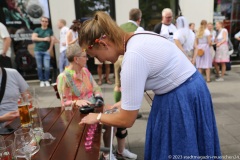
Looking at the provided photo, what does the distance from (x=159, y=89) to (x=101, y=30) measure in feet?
1.59

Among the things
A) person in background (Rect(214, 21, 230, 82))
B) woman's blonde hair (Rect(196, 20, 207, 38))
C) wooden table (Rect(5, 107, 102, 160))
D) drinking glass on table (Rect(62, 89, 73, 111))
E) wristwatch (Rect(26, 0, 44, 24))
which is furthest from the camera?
wristwatch (Rect(26, 0, 44, 24))

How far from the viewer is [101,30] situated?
1.30m

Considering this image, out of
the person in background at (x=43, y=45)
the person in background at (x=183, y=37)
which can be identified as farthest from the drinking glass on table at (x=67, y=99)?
the person in background at (x=43, y=45)

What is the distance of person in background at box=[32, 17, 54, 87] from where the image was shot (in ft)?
21.3

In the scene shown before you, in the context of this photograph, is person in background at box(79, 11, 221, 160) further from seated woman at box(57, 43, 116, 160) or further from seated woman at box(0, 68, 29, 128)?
seated woman at box(0, 68, 29, 128)

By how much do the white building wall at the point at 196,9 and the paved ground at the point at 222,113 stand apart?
2.12 meters

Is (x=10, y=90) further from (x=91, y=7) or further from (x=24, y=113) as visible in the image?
(x=91, y=7)

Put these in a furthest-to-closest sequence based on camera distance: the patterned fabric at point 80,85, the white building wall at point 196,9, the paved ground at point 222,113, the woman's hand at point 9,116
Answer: the white building wall at point 196,9
the paved ground at point 222,113
the patterned fabric at point 80,85
the woman's hand at point 9,116

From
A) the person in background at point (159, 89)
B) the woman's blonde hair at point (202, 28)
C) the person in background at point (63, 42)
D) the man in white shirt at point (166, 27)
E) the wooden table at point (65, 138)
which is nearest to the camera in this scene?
the person in background at point (159, 89)

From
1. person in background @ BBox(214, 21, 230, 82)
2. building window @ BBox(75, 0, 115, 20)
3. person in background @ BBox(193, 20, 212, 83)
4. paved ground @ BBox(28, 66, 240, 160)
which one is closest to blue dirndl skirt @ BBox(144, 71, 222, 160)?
paved ground @ BBox(28, 66, 240, 160)

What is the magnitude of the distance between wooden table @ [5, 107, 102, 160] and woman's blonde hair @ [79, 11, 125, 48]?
650 mm

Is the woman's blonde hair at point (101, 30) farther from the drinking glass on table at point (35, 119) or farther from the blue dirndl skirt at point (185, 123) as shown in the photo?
the drinking glass on table at point (35, 119)

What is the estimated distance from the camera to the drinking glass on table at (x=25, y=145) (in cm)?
131

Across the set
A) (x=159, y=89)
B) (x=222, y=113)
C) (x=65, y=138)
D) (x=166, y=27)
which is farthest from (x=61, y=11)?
(x=159, y=89)
